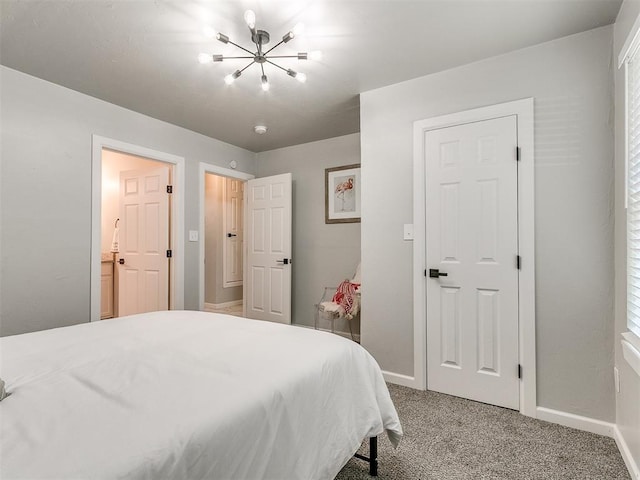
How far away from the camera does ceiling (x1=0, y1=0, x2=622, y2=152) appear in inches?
70.9

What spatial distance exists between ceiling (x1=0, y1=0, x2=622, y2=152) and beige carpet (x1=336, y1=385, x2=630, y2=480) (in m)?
2.38

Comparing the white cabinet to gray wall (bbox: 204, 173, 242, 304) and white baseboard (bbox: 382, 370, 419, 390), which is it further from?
white baseboard (bbox: 382, 370, 419, 390)

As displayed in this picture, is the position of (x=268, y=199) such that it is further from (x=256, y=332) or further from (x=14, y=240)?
(x=256, y=332)

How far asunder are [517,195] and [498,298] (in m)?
0.70

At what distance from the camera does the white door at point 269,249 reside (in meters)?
4.09

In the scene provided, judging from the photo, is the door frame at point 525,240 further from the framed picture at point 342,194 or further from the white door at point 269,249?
the white door at point 269,249

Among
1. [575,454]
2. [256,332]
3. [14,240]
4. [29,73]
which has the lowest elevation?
[575,454]

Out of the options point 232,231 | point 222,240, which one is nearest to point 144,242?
point 222,240

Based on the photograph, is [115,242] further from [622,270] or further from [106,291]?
[622,270]

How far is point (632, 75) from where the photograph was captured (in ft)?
5.32

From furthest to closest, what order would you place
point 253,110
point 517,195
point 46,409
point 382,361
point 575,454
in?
point 253,110, point 382,361, point 517,195, point 575,454, point 46,409

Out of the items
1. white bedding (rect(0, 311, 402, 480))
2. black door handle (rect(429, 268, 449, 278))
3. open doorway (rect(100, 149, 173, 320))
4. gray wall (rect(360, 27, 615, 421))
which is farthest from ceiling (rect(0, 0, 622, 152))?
white bedding (rect(0, 311, 402, 480))

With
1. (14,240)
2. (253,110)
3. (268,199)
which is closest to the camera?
(14,240)

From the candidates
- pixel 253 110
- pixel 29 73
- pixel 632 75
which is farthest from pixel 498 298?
pixel 29 73
